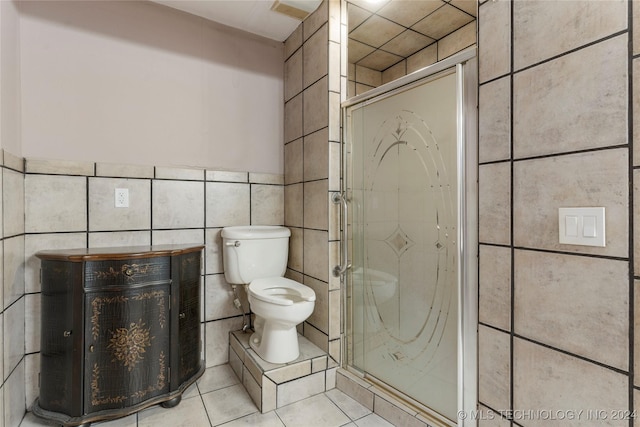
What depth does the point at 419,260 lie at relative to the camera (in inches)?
58.4

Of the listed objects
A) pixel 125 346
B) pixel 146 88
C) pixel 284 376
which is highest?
pixel 146 88

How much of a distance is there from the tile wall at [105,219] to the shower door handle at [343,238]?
60 cm

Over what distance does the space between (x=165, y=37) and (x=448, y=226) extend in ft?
6.62

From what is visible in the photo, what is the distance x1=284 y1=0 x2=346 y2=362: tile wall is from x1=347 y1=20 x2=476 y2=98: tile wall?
498 millimetres

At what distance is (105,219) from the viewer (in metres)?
1.77

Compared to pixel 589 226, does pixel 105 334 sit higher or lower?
lower

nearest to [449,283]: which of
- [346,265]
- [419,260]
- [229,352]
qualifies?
[419,260]

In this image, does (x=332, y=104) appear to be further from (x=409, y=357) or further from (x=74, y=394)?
A: (x=74, y=394)

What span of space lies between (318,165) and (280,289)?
0.81m

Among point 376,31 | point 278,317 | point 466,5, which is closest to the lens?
point 278,317

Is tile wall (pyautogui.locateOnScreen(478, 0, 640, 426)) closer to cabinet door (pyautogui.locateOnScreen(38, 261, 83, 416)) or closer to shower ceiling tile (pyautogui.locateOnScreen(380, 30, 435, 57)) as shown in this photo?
shower ceiling tile (pyautogui.locateOnScreen(380, 30, 435, 57))

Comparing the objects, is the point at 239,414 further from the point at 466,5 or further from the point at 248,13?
the point at 466,5

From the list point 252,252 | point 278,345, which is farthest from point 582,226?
point 252,252

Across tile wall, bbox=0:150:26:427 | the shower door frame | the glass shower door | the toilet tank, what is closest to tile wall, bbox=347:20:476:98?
the glass shower door
